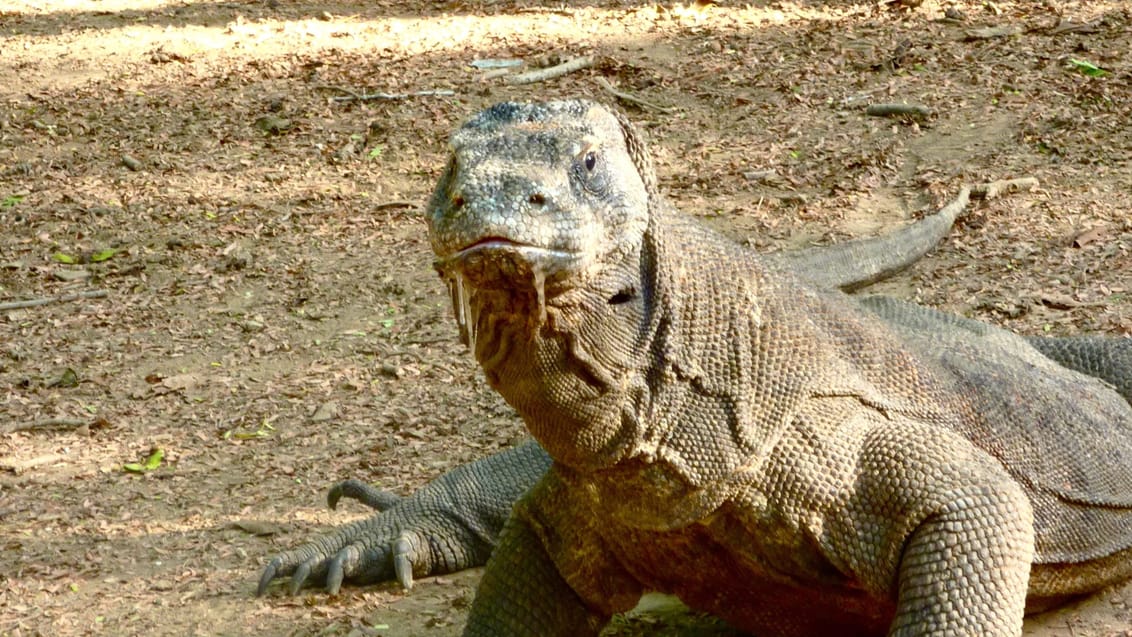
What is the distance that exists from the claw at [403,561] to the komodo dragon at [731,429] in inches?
32.2

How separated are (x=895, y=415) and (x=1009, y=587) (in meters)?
0.51

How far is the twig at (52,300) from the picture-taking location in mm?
7836

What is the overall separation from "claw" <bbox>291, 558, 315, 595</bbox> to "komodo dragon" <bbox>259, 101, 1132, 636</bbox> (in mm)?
970

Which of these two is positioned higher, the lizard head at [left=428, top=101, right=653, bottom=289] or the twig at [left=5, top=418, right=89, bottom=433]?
the lizard head at [left=428, top=101, right=653, bottom=289]

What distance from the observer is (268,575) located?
16.4ft

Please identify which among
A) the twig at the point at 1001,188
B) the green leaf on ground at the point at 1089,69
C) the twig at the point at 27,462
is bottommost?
the twig at the point at 27,462

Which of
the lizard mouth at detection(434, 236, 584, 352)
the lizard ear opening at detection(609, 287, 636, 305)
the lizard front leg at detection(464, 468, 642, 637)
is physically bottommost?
the lizard front leg at detection(464, 468, 642, 637)

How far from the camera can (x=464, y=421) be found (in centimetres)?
629

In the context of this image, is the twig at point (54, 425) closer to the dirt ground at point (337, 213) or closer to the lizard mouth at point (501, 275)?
the dirt ground at point (337, 213)

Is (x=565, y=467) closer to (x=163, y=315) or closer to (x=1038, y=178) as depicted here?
(x=163, y=315)

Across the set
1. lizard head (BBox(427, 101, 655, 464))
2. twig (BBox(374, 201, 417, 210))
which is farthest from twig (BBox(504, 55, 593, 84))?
lizard head (BBox(427, 101, 655, 464))

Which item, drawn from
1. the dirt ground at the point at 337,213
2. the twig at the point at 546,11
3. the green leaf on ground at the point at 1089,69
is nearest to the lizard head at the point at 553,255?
the dirt ground at the point at 337,213

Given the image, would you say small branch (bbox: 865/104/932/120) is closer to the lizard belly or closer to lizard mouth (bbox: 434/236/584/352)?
the lizard belly

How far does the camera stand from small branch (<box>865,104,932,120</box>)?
8.90 metres
